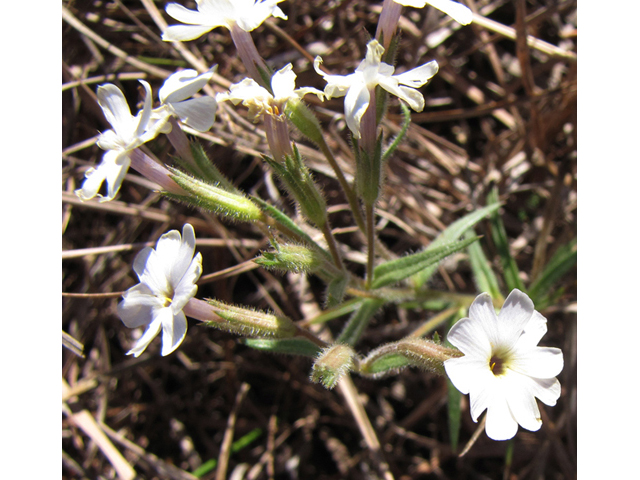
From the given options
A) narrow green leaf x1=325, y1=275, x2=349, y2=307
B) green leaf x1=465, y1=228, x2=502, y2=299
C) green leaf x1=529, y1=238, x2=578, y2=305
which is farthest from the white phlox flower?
green leaf x1=529, y1=238, x2=578, y2=305

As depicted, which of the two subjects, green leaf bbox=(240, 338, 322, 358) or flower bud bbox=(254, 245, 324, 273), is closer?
flower bud bbox=(254, 245, 324, 273)

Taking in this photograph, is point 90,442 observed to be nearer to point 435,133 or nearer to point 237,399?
point 237,399

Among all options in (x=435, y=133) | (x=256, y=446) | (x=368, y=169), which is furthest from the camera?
(x=435, y=133)

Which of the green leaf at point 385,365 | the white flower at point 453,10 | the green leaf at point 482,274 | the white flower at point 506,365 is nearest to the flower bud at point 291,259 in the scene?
the green leaf at point 385,365

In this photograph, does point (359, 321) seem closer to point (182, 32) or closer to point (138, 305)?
point (138, 305)

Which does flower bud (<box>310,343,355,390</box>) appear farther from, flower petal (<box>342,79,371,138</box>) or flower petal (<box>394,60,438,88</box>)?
flower petal (<box>394,60,438,88</box>)

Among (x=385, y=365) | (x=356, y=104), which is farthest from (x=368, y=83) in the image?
(x=385, y=365)

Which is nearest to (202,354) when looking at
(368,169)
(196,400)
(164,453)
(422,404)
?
(196,400)
